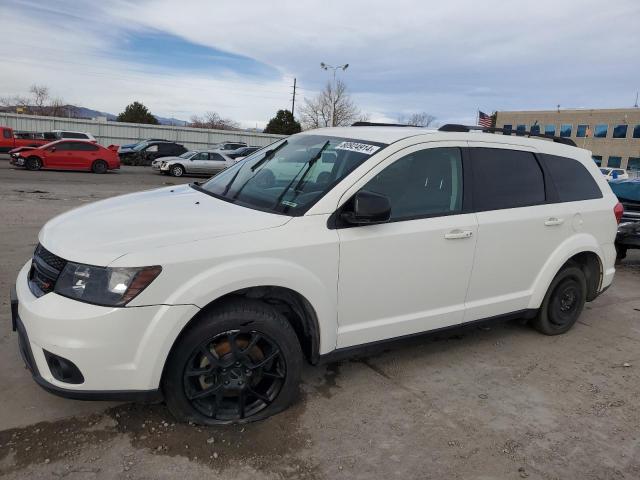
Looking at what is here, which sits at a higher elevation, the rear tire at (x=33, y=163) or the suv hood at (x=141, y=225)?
the suv hood at (x=141, y=225)

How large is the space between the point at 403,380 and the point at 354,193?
1.45 m

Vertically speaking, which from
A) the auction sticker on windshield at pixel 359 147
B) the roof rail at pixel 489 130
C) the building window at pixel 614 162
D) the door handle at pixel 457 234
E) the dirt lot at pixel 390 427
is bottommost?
the dirt lot at pixel 390 427

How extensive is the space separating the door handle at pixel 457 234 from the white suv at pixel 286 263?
2 centimetres

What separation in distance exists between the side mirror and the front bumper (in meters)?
1.08

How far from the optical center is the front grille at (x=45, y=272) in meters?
2.71

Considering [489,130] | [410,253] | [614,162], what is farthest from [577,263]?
Answer: [614,162]

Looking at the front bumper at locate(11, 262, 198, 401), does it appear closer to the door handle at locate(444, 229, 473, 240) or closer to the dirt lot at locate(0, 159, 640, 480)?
the dirt lot at locate(0, 159, 640, 480)

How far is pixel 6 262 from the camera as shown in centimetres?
596

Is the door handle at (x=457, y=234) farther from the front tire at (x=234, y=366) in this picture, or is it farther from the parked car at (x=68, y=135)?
the parked car at (x=68, y=135)

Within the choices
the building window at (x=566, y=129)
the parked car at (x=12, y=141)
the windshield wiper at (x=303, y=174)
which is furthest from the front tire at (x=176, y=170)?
the building window at (x=566, y=129)

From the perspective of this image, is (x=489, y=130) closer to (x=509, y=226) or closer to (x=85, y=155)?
(x=509, y=226)

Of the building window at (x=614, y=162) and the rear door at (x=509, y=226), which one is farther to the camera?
the building window at (x=614, y=162)

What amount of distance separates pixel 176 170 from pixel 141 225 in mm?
23435

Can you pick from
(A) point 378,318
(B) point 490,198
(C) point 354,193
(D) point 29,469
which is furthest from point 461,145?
(D) point 29,469
